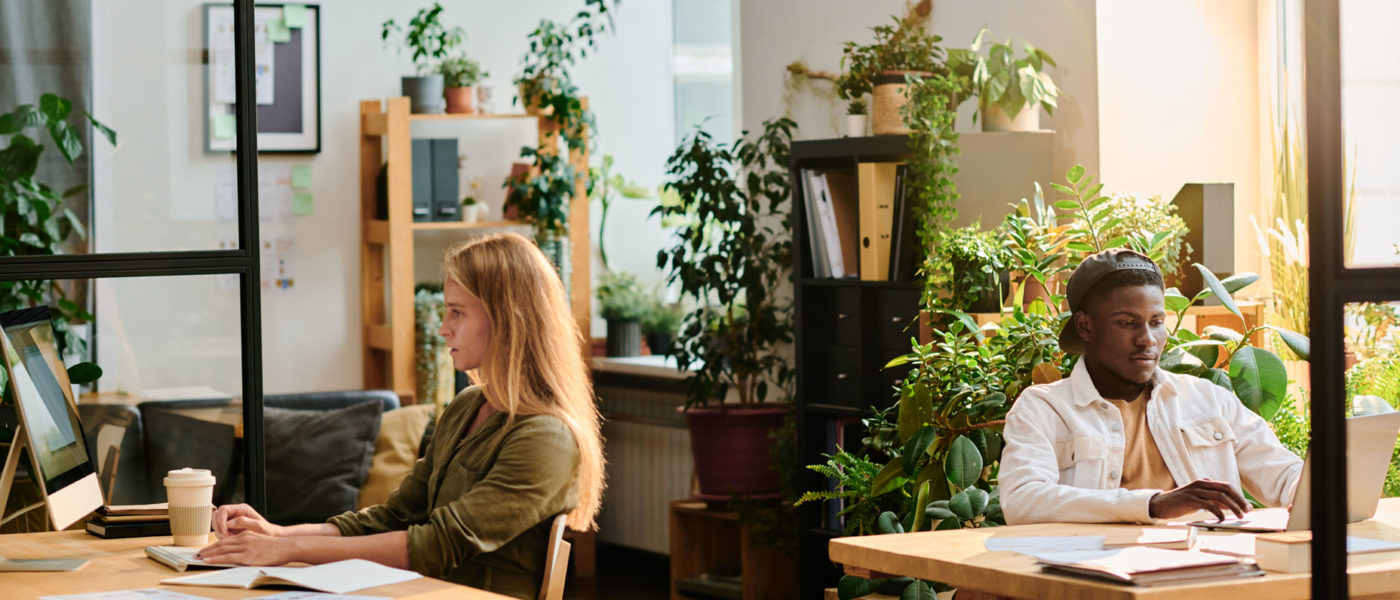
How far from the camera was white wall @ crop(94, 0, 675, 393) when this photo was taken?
5.43m

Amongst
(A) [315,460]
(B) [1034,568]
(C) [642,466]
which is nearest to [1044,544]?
(B) [1034,568]

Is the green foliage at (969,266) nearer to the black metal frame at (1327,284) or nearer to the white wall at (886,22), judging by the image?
the white wall at (886,22)

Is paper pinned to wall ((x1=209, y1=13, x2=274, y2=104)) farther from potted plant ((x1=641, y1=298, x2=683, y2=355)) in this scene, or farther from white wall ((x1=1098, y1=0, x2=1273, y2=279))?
white wall ((x1=1098, y1=0, x2=1273, y2=279))

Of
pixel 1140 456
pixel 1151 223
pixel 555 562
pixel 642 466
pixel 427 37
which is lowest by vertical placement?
pixel 642 466

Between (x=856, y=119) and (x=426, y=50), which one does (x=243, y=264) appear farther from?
(x=426, y=50)

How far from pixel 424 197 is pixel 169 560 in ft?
11.9

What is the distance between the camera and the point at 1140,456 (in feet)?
9.22

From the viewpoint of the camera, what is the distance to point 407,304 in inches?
224

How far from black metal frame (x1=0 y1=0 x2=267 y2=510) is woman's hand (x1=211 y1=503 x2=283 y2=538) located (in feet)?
0.53

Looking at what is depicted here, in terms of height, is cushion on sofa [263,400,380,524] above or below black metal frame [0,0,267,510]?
below

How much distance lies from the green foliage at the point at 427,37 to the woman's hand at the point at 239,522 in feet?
11.5

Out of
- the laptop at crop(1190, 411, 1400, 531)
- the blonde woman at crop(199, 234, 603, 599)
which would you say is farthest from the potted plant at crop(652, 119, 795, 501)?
the laptop at crop(1190, 411, 1400, 531)

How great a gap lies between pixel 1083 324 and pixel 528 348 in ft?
3.45

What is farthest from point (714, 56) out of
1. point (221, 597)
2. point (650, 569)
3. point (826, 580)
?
point (221, 597)
